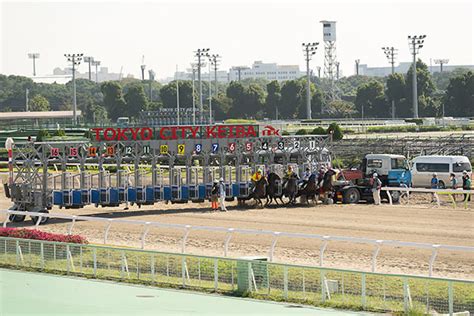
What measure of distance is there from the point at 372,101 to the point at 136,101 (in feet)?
76.1

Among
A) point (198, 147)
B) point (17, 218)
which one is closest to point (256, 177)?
point (198, 147)

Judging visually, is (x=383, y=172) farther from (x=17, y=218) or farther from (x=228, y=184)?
(x=17, y=218)

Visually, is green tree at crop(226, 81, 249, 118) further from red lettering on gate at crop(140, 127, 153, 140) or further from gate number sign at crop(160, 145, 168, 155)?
red lettering on gate at crop(140, 127, 153, 140)

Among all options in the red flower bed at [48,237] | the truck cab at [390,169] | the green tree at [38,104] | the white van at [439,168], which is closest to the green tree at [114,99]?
the green tree at [38,104]

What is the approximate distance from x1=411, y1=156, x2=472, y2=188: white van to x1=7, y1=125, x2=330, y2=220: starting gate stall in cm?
435

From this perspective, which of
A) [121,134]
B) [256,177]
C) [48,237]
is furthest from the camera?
[256,177]

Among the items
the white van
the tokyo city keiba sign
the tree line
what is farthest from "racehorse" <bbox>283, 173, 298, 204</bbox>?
the tree line

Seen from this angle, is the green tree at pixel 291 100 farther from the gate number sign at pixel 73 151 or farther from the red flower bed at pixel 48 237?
the red flower bed at pixel 48 237

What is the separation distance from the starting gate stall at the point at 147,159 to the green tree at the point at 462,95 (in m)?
56.7

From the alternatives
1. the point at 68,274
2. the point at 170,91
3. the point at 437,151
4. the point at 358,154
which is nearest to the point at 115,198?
the point at 68,274

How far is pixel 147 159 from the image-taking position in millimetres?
29250

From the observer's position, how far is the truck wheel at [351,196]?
30.0 m

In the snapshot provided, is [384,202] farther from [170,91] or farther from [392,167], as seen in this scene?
[170,91]

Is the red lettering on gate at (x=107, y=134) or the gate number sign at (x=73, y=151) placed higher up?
the red lettering on gate at (x=107, y=134)
